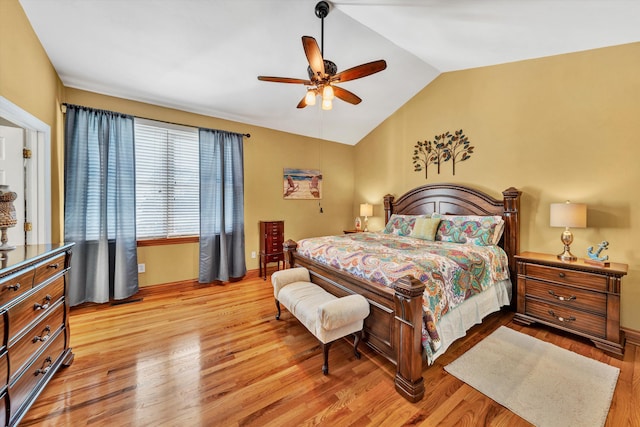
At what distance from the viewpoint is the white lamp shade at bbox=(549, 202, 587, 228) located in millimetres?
2428

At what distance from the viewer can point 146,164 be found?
3.56 m

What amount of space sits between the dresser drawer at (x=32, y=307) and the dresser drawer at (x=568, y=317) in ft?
13.6

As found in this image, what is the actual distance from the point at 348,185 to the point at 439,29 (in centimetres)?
340

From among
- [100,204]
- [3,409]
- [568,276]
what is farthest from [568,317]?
[100,204]

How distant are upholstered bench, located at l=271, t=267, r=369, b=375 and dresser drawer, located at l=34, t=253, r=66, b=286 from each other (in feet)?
5.67

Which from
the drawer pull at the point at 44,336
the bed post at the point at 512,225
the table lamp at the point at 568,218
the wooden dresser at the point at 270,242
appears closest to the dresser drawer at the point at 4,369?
the drawer pull at the point at 44,336

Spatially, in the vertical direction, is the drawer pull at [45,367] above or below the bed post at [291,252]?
below

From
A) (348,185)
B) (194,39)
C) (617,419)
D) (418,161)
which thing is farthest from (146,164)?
(617,419)

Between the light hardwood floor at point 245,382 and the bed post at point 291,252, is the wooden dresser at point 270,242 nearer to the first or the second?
the bed post at point 291,252

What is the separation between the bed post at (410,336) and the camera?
1.67 meters

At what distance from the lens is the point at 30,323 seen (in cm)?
152

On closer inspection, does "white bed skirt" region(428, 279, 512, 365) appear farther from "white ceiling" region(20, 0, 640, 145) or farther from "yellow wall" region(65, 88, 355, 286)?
"yellow wall" region(65, 88, 355, 286)

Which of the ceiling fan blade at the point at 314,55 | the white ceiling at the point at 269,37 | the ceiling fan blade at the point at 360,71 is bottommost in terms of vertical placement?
the ceiling fan blade at the point at 360,71

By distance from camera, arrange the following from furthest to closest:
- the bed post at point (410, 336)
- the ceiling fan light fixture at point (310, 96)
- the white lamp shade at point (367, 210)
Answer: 1. the white lamp shade at point (367, 210)
2. the ceiling fan light fixture at point (310, 96)
3. the bed post at point (410, 336)
